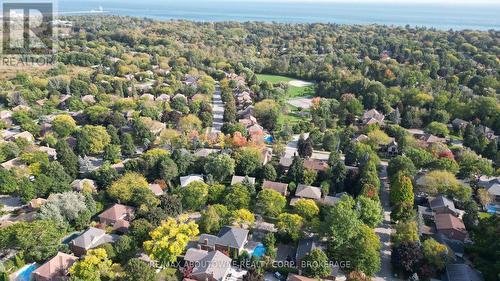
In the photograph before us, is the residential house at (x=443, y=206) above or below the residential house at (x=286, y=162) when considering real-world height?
below

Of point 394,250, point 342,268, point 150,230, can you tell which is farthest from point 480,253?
point 150,230

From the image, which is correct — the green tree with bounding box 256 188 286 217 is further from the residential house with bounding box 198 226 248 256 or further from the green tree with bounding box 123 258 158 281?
the green tree with bounding box 123 258 158 281

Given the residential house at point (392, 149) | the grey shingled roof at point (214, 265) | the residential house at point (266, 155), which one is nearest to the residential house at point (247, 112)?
the residential house at point (266, 155)

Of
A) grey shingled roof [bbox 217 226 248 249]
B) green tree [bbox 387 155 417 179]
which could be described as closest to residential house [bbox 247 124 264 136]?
green tree [bbox 387 155 417 179]

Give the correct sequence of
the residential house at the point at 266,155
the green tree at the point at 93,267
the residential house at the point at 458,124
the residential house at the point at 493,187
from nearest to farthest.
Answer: the green tree at the point at 93,267 < the residential house at the point at 493,187 < the residential house at the point at 266,155 < the residential house at the point at 458,124

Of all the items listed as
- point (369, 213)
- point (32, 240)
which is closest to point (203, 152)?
point (32, 240)

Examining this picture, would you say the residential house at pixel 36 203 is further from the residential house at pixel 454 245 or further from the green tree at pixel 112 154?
the residential house at pixel 454 245

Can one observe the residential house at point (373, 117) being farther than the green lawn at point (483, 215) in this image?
Yes
